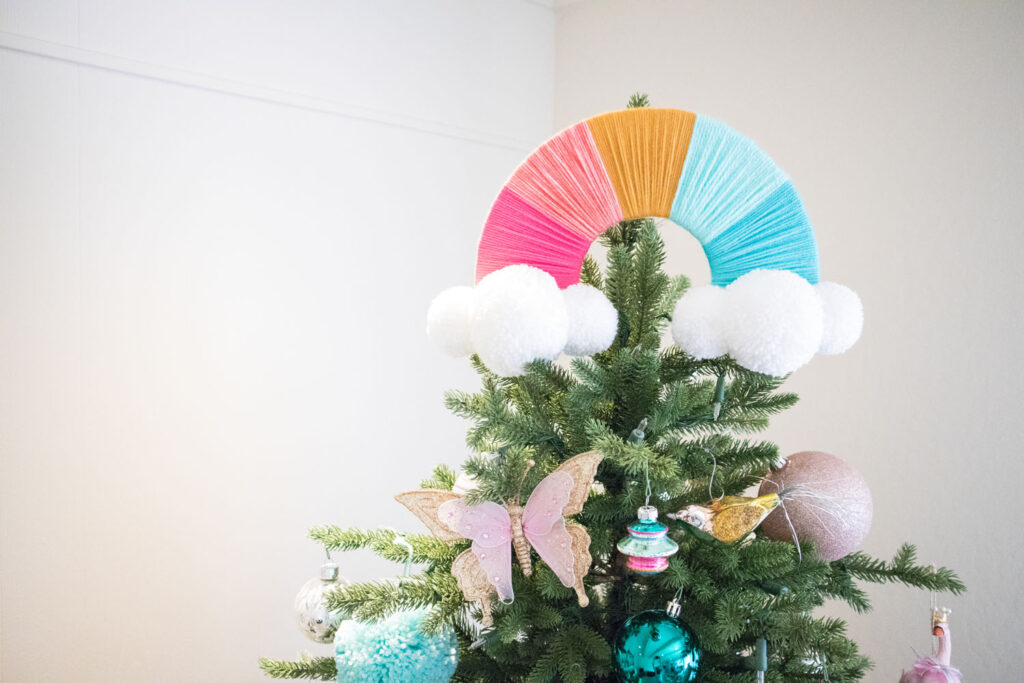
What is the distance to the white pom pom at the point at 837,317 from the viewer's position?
775 mm

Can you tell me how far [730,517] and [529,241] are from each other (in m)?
0.34

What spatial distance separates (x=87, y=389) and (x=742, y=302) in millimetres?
1591

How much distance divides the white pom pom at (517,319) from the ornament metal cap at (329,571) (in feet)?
1.62

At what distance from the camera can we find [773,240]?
2.55 ft

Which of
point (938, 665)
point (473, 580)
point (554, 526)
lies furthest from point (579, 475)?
point (938, 665)

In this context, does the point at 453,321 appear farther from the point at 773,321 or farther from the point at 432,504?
the point at 773,321

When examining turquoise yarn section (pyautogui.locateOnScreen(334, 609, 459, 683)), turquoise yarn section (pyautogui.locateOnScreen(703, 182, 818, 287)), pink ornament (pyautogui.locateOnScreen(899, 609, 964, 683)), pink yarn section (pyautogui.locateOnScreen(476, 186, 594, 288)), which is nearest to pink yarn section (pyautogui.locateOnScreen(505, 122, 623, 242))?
pink yarn section (pyautogui.locateOnScreen(476, 186, 594, 288))

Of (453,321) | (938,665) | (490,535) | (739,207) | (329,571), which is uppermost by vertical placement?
(739,207)

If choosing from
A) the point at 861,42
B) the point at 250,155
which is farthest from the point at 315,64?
the point at 861,42

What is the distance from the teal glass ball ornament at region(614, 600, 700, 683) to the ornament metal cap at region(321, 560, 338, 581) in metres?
0.48

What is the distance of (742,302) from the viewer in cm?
72

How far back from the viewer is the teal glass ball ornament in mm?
736

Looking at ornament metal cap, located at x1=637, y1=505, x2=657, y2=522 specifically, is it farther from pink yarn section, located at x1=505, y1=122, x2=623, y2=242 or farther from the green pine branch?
the green pine branch

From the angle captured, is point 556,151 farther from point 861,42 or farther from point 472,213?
point 472,213
